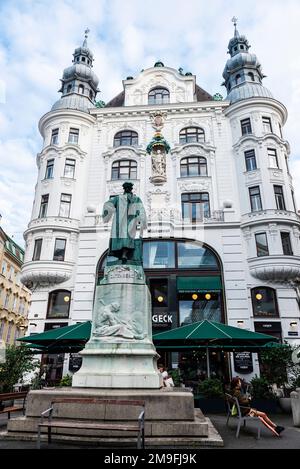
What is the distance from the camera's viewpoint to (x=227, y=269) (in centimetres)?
1998

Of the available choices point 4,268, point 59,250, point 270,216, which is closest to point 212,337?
point 270,216

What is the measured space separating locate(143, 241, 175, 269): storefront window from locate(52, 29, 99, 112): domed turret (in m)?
13.1

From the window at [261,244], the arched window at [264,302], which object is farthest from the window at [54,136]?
the arched window at [264,302]

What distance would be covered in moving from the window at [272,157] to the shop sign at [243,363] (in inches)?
498

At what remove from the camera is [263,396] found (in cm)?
1297

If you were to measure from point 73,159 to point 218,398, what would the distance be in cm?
1858

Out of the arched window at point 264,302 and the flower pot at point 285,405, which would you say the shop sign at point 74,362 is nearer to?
the arched window at point 264,302

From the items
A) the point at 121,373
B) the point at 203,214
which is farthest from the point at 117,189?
the point at 121,373

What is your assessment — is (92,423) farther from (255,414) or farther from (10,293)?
(10,293)

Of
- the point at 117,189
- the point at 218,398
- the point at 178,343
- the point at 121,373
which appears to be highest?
the point at 117,189

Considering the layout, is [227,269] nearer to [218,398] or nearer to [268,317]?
[268,317]

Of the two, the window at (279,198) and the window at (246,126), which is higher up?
the window at (246,126)

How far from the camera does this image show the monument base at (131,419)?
5742 millimetres

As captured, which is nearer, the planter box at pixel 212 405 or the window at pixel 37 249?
the planter box at pixel 212 405
